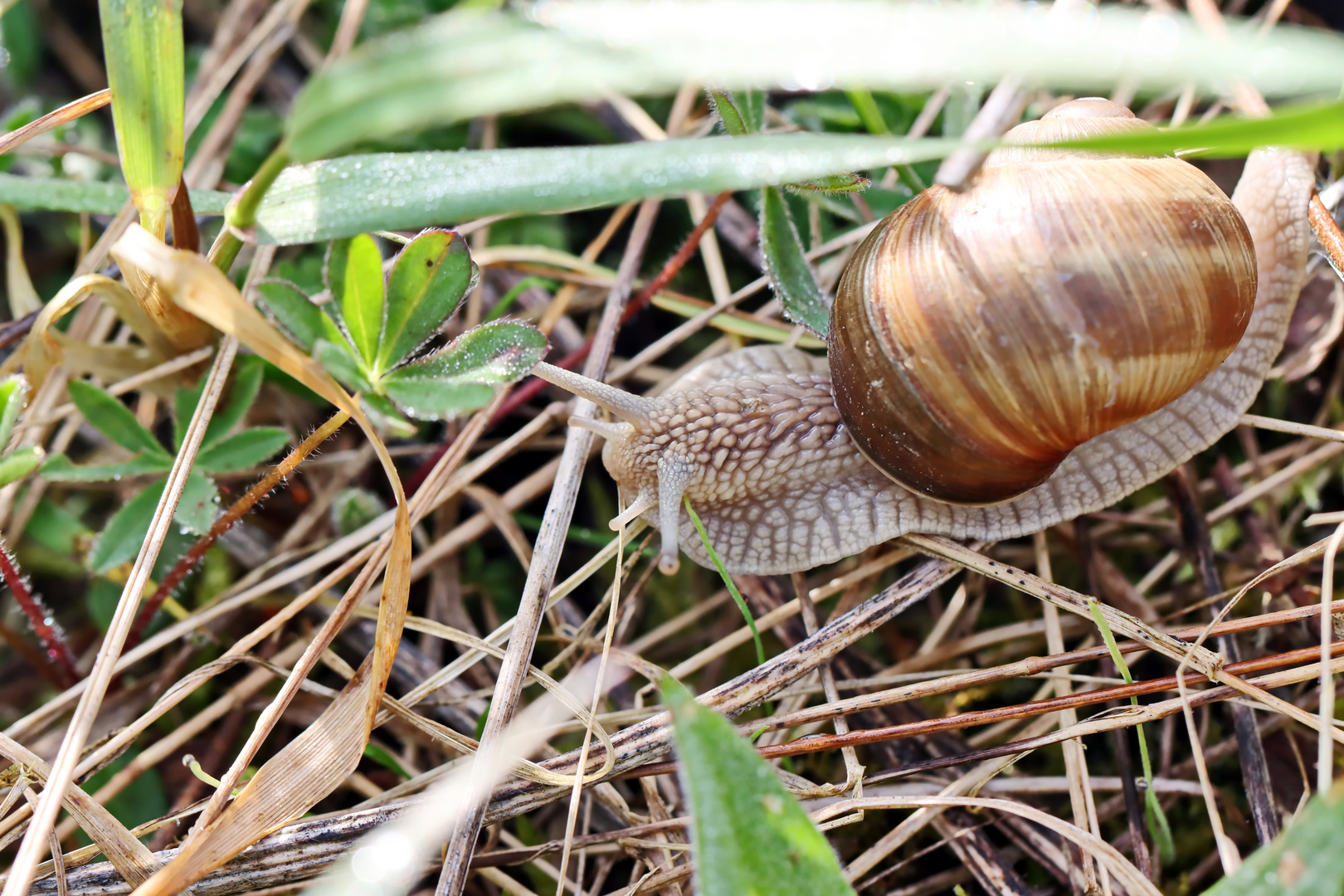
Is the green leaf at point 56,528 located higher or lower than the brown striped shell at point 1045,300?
lower

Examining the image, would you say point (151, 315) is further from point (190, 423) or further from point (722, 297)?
point (722, 297)

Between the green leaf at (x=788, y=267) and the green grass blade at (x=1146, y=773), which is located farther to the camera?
the green leaf at (x=788, y=267)

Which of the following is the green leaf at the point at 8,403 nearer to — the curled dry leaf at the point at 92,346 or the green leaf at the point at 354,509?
the curled dry leaf at the point at 92,346

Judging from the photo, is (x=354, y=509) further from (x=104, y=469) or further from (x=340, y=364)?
(x=340, y=364)

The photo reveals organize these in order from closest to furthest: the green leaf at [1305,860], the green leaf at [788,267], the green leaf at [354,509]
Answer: the green leaf at [1305,860], the green leaf at [788,267], the green leaf at [354,509]

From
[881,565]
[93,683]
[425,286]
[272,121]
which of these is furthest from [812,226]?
[93,683]

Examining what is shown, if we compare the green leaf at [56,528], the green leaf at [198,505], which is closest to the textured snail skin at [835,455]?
the green leaf at [198,505]

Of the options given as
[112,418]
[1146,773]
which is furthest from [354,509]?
[1146,773]
